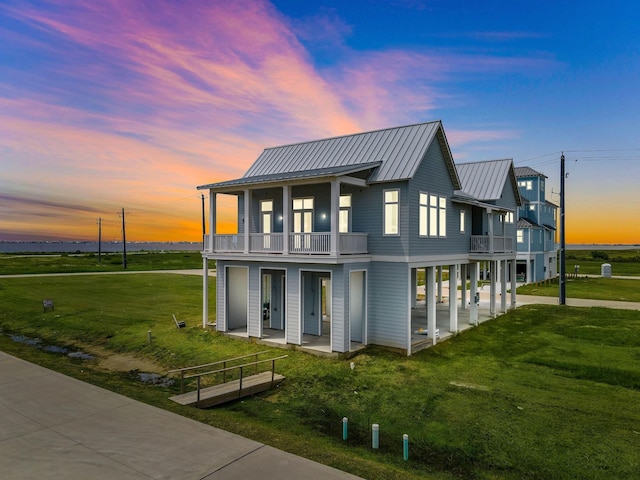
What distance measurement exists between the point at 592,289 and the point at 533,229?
8.22 metres

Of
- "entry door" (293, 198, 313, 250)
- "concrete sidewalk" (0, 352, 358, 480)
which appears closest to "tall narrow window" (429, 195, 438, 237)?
"entry door" (293, 198, 313, 250)

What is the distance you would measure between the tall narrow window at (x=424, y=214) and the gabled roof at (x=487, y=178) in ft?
30.9

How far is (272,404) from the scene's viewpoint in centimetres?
1165

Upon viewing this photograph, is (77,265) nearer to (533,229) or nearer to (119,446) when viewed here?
(533,229)

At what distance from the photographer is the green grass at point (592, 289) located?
32719mm

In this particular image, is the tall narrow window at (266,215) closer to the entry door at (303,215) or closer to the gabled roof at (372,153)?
the entry door at (303,215)

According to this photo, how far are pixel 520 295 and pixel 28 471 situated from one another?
117 ft

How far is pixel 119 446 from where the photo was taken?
7.94 metres

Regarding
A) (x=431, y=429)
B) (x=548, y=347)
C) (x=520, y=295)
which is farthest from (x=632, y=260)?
(x=431, y=429)

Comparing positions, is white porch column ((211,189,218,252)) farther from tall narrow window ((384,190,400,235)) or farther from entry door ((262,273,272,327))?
tall narrow window ((384,190,400,235))

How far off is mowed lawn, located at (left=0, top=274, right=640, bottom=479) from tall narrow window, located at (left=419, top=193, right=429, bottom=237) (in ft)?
17.3

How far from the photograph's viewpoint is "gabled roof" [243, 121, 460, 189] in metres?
17.6

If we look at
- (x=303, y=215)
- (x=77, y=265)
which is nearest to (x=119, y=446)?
(x=303, y=215)

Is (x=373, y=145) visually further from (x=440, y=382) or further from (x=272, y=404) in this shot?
(x=272, y=404)
